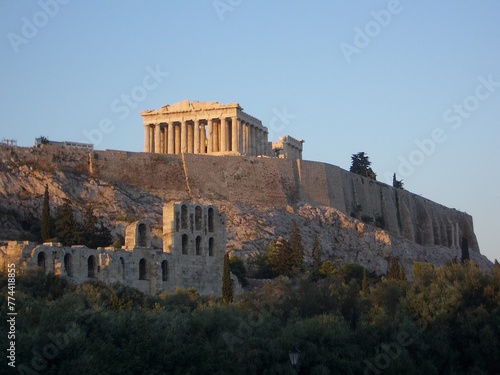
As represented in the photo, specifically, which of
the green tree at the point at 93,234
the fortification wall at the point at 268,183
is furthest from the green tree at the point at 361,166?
the green tree at the point at 93,234

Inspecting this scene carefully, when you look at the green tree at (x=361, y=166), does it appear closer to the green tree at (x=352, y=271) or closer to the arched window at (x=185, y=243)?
the green tree at (x=352, y=271)

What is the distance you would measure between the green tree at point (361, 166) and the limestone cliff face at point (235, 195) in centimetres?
215

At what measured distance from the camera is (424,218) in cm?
9594

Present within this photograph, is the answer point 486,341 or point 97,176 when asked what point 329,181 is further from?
point 486,341

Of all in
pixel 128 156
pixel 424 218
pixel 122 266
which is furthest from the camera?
pixel 424 218

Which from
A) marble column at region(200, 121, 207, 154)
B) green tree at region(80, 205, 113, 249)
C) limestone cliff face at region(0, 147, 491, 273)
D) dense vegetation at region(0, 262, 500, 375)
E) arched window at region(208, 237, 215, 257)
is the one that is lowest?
dense vegetation at region(0, 262, 500, 375)

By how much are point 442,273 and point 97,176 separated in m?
30.8

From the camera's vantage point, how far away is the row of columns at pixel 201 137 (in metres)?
82.7

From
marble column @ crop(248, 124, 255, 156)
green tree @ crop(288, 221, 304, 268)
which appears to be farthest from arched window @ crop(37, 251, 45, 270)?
marble column @ crop(248, 124, 255, 156)

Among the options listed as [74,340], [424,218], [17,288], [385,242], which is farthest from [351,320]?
[424,218]

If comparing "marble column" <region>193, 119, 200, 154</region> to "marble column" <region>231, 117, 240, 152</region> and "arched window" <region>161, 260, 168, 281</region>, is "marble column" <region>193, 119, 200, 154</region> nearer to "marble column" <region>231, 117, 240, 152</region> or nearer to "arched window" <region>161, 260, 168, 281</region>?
"marble column" <region>231, 117, 240, 152</region>

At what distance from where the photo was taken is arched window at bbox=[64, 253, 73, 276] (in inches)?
1940

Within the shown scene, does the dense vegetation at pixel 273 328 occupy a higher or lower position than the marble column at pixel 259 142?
lower

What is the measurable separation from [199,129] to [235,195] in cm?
1036
